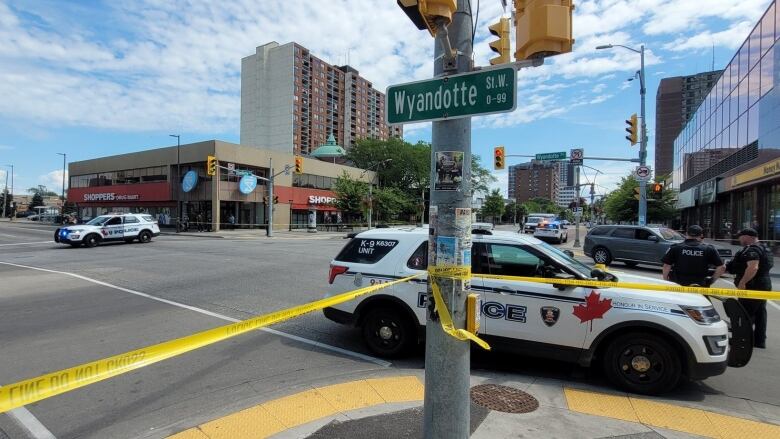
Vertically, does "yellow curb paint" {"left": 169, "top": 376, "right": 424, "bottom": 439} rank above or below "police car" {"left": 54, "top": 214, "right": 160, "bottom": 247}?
below

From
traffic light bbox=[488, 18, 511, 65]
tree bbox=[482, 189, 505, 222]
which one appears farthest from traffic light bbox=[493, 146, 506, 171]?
tree bbox=[482, 189, 505, 222]

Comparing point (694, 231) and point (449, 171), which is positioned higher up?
point (449, 171)

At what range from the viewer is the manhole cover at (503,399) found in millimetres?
4094

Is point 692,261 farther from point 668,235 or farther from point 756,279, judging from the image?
point 668,235

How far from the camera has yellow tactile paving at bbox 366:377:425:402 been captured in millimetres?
4344

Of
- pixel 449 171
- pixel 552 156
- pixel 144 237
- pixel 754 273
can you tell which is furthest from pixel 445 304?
pixel 144 237

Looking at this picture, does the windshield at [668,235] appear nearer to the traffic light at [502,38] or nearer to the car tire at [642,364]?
the car tire at [642,364]

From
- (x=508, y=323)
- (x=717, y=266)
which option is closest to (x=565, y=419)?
(x=508, y=323)

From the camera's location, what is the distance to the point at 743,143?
2652 cm

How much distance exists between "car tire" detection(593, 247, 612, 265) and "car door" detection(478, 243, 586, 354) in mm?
13502

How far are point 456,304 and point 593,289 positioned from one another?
257cm

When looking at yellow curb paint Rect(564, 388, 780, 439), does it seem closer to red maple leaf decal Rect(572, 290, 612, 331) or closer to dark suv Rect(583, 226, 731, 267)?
red maple leaf decal Rect(572, 290, 612, 331)

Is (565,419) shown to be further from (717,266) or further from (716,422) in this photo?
(717,266)

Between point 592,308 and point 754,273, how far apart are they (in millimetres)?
3375
